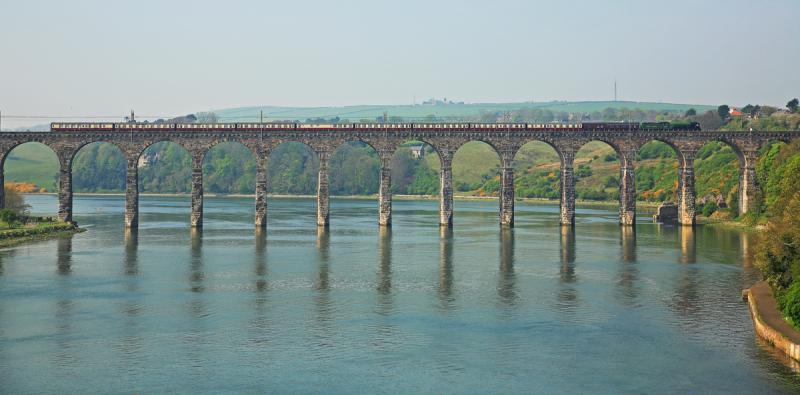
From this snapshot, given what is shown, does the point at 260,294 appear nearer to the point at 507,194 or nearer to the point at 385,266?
the point at 385,266

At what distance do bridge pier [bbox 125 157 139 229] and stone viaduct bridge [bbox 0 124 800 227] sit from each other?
11 cm

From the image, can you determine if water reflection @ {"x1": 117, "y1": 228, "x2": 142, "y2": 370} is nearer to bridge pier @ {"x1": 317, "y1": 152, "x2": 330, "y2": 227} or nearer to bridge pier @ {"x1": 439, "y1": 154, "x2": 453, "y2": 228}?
bridge pier @ {"x1": 317, "y1": 152, "x2": 330, "y2": 227}

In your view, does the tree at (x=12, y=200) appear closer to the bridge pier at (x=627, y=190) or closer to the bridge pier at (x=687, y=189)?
the bridge pier at (x=627, y=190)

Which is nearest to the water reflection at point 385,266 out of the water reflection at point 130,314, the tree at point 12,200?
the water reflection at point 130,314

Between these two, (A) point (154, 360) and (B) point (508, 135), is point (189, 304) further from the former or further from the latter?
(B) point (508, 135)

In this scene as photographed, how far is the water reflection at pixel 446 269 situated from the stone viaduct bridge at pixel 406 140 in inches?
354

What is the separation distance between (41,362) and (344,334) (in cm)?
1422

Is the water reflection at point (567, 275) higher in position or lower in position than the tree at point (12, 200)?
lower

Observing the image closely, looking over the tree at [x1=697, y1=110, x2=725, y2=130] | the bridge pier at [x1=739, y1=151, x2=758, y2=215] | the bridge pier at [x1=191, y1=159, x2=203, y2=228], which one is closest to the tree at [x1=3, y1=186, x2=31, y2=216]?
the bridge pier at [x1=191, y1=159, x2=203, y2=228]

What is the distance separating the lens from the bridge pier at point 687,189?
10088 centimetres

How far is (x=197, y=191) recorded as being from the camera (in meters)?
98.8

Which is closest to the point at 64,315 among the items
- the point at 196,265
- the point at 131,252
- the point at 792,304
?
the point at 196,265

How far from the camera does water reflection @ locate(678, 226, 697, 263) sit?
73375 mm

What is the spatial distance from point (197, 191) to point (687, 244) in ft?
173
